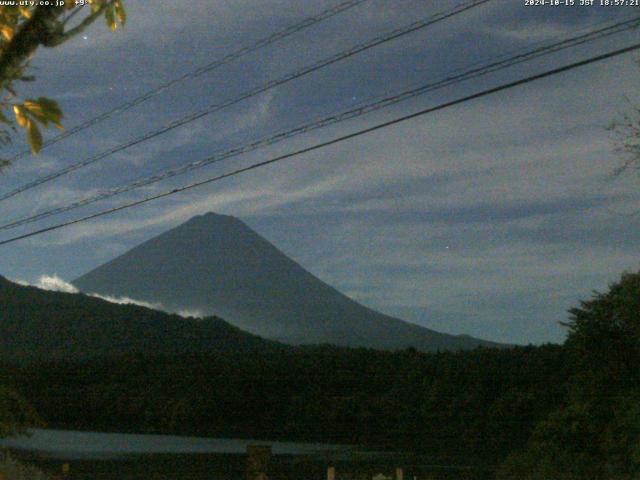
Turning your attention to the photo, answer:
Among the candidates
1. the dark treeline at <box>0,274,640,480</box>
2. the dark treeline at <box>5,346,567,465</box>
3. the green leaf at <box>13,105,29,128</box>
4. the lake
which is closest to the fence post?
the green leaf at <box>13,105,29,128</box>

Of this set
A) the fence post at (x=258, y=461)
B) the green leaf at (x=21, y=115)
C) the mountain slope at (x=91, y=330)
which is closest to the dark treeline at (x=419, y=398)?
the fence post at (x=258, y=461)

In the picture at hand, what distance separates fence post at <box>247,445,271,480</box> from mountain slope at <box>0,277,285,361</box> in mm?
92118

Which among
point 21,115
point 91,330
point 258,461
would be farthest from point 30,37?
point 91,330

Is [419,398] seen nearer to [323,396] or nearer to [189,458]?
[323,396]

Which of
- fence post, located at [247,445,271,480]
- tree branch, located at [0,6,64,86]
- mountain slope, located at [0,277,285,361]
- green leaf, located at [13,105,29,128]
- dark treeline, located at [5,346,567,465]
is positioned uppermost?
mountain slope, located at [0,277,285,361]

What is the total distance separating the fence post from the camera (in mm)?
10969

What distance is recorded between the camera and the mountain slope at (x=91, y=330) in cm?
10706

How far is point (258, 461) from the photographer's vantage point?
1097 centimetres

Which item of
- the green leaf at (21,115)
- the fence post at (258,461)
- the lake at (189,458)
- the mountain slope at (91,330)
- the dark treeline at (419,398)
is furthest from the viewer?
the mountain slope at (91,330)

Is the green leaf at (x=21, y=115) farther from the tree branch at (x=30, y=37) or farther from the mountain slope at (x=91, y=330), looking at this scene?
the mountain slope at (x=91, y=330)

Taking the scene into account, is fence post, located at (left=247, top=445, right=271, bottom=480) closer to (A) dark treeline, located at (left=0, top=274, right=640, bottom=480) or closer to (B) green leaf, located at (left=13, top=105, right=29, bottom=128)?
(B) green leaf, located at (left=13, top=105, right=29, bottom=128)

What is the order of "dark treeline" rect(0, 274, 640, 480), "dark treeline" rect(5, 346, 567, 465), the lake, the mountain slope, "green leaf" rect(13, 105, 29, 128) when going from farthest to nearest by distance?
the mountain slope → "dark treeline" rect(5, 346, 567, 465) → the lake → "dark treeline" rect(0, 274, 640, 480) → "green leaf" rect(13, 105, 29, 128)

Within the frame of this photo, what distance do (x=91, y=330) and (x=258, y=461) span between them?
355 feet

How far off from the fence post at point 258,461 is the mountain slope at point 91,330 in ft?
302
